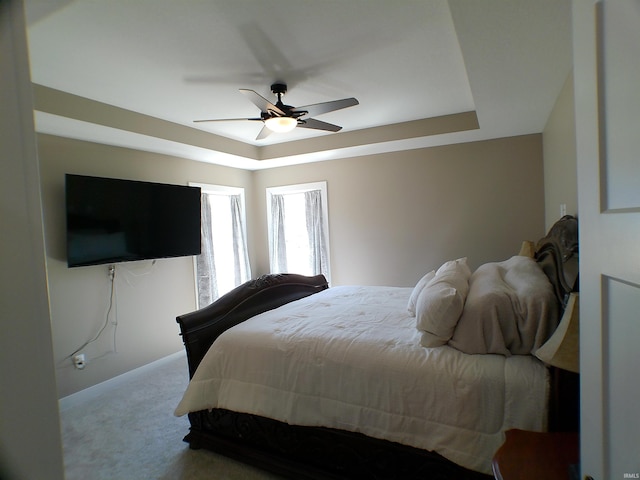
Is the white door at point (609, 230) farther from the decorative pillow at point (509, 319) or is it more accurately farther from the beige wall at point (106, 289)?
the beige wall at point (106, 289)

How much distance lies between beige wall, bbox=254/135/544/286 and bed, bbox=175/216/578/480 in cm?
164

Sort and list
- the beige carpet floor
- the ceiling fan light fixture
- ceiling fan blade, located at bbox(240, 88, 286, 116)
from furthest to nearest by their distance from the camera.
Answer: the ceiling fan light fixture, ceiling fan blade, located at bbox(240, 88, 286, 116), the beige carpet floor

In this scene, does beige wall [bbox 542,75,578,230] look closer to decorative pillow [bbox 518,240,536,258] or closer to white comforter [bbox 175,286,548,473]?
decorative pillow [bbox 518,240,536,258]

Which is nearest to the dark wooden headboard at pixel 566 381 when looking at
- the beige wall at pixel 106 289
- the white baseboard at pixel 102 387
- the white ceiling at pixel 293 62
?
the white ceiling at pixel 293 62

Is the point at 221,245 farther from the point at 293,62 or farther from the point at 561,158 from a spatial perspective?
the point at 561,158

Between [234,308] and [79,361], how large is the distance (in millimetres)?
1767

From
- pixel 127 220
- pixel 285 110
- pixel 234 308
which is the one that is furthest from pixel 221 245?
pixel 285 110

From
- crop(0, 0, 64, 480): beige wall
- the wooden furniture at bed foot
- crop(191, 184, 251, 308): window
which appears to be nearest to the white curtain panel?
crop(191, 184, 251, 308): window

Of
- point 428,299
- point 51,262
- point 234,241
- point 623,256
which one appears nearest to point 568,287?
point 428,299

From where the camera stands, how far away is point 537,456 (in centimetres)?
110

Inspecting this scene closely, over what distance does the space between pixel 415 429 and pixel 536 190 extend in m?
3.18

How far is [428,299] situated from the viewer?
5.80 ft

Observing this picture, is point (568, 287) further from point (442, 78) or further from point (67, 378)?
point (67, 378)

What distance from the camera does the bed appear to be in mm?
1398
